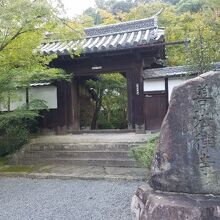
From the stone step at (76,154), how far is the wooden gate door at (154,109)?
2769 mm

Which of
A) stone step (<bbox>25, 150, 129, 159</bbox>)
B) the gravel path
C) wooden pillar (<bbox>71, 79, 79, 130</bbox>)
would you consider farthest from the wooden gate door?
the gravel path

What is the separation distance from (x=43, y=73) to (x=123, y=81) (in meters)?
8.13

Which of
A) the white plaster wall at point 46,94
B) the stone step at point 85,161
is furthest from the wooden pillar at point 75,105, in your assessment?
the stone step at point 85,161

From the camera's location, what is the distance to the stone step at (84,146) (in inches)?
397

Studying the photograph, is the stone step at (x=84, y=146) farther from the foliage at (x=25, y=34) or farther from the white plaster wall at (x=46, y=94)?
the white plaster wall at (x=46, y=94)

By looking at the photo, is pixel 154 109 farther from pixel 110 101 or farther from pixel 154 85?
pixel 110 101

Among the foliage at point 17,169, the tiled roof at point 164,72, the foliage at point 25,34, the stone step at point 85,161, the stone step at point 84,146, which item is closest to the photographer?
the foliage at point 25,34

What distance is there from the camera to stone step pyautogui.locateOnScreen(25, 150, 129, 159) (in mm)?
9711

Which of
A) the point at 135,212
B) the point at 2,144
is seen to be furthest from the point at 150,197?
the point at 2,144

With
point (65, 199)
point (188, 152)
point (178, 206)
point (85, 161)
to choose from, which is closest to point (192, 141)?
point (188, 152)

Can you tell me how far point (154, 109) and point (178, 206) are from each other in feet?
28.7

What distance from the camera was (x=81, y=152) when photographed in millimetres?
10148

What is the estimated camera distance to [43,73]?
10219 mm

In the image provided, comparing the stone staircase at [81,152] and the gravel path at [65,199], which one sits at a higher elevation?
the stone staircase at [81,152]
